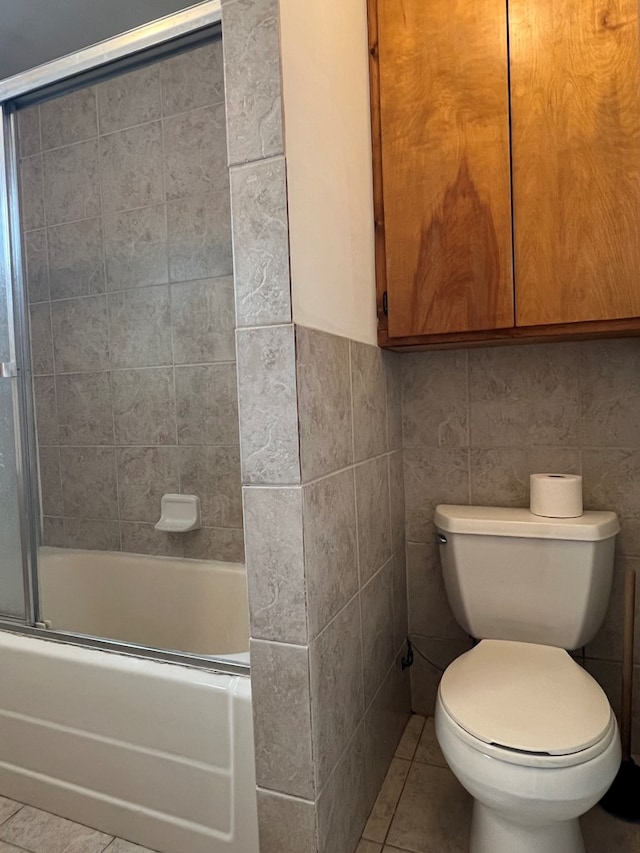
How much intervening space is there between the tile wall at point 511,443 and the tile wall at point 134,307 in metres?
0.70

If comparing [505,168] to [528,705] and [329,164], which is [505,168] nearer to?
[329,164]

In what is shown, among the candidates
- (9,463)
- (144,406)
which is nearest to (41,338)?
(144,406)

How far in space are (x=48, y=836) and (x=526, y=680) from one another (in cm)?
125

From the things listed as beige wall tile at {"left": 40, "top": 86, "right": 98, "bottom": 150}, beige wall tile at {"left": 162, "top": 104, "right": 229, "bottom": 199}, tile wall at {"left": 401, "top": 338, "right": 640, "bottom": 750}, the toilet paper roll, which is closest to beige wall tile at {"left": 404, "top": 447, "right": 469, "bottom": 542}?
tile wall at {"left": 401, "top": 338, "right": 640, "bottom": 750}

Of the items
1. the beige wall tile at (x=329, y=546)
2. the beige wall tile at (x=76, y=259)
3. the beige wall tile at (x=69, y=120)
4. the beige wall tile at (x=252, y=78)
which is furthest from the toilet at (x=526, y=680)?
the beige wall tile at (x=69, y=120)

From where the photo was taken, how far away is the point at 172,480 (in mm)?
2051

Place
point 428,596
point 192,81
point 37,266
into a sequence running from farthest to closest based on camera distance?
point 37,266
point 192,81
point 428,596

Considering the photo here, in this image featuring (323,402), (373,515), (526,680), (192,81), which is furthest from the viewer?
(192,81)

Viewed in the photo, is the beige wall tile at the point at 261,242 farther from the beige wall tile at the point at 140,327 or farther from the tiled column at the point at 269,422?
the beige wall tile at the point at 140,327

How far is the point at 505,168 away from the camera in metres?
1.27

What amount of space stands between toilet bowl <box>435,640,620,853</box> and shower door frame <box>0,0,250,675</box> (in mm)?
745

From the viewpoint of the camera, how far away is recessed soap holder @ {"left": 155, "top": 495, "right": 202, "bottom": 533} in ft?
6.52

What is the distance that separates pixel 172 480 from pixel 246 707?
1.11 metres

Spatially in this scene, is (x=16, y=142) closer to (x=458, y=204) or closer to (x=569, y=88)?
(x=458, y=204)
